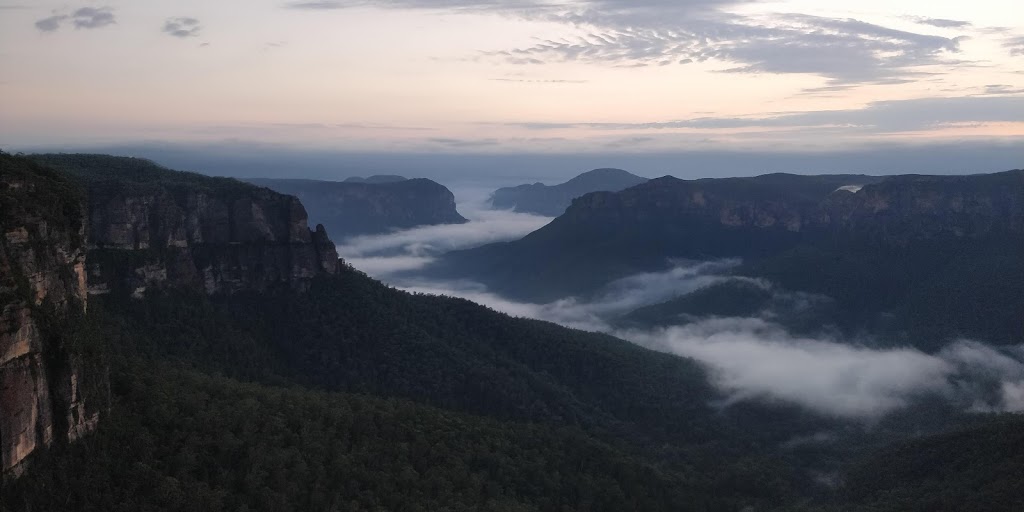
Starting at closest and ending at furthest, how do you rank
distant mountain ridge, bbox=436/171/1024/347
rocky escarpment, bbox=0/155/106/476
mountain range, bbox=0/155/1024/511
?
rocky escarpment, bbox=0/155/106/476 → mountain range, bbox=0/155/1024/511 → distant mountain ridge, bbox=436/171/1024/347

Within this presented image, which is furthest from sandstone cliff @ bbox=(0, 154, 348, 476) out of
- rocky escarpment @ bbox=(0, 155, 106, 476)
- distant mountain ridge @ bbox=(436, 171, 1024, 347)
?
distant mountain ridge @ bbox=(436, 171, 1024, 347)

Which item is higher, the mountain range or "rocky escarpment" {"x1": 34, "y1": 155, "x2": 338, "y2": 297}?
"rocky escarpment" {"x1": 34, "y1": 155, "x2": 338, "y2": 297}

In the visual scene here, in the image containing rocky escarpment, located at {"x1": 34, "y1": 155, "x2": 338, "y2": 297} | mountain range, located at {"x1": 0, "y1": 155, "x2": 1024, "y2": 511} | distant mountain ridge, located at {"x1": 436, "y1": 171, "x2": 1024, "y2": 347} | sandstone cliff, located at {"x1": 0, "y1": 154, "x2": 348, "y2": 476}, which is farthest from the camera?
distant mountain ridge, located at {"x1": 436, "y1": 171, "x2": 1024, "y2": 347}

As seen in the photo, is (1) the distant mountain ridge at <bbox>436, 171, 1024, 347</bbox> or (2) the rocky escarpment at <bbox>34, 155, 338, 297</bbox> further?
(1) the distant mountain ridge at <bbox>436, 171, 1024, 347</bbox>

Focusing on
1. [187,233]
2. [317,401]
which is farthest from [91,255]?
[317,401]

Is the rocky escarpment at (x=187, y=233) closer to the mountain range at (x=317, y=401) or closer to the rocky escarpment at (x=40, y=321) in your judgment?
the mountain range at (x=317, y=401)

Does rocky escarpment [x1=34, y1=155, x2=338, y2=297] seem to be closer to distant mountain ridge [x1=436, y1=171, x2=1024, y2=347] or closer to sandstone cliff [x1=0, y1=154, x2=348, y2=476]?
sandstone cliff [x1=0, y1=154, x2=348, y2=476]

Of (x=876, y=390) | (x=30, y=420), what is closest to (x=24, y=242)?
(x=30, y=420)

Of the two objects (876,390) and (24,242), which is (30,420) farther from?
(876,390)
